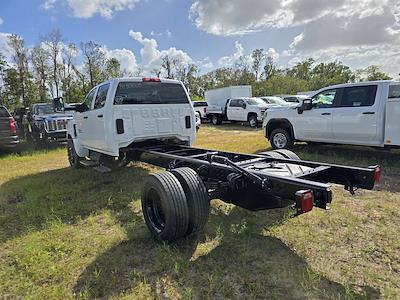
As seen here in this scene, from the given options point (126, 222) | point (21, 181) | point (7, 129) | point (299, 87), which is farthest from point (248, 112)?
point (299, 87)

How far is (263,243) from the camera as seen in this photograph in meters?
3.51

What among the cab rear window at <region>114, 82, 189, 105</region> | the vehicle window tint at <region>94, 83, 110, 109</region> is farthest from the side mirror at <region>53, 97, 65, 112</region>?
the cab rear window at <region>114, 82, 189, 105</region>

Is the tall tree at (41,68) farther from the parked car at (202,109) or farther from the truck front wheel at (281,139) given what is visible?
the truck front wheel at (281,139)

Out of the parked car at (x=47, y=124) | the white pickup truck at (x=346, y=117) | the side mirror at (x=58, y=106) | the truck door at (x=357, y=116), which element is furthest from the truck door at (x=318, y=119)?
the parked car at (x=47, y=124)

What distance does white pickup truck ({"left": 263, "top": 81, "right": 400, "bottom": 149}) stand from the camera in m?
6.72

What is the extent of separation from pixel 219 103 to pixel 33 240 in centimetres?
1996

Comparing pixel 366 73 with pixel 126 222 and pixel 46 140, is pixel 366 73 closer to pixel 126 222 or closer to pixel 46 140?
pixel 46 140

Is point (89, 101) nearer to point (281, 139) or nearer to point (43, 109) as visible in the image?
point (281, 139)

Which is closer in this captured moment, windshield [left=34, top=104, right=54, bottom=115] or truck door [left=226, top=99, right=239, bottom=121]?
windshield [left=34, top=104, right=54, bottom=115]

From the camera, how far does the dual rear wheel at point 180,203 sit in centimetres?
325

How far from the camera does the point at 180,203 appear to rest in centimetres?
325

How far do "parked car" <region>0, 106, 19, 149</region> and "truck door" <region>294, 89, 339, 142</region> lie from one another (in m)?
8.71

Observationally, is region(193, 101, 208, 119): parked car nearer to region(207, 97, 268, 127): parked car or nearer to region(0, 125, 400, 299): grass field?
region(207, 97, 268, 127): parked car

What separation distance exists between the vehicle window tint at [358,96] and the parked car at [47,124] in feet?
31.3
